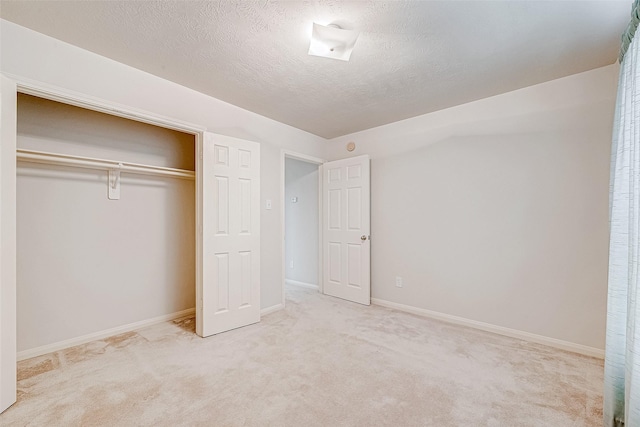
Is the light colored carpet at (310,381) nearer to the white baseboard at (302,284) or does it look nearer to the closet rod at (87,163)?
the closet rod at (87,163)

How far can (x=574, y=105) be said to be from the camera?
7.98 feet

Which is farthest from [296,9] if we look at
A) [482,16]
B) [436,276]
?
[436,276]

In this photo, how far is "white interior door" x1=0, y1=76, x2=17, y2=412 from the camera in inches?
64.7

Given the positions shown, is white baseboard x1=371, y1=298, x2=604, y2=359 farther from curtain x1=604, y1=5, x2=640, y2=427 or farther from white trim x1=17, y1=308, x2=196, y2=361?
white trim x1=17, y1=308, x2=196, y2=361

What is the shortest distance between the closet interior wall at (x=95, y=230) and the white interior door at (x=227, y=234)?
27.3 inches

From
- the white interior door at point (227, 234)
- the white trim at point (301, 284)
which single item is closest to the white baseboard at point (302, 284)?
the white trim at point (301, 284)

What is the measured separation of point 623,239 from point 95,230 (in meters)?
3.98

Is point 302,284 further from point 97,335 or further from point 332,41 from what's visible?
point 332,41

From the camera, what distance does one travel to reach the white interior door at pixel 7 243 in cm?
164

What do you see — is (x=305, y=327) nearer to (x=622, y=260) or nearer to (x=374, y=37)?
(x=622, y=260)

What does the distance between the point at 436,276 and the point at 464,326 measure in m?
0.58

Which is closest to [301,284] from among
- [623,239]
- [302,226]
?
[302,226]

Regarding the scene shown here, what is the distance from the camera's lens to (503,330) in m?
2.76

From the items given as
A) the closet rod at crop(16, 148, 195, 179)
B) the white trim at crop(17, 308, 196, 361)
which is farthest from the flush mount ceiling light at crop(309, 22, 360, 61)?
the white trim at crop(17, 308, 196, 361)
